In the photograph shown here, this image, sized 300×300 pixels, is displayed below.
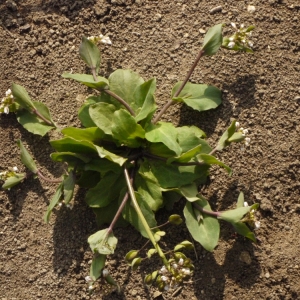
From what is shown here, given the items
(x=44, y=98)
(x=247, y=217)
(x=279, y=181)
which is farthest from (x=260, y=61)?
(x=44, y=98)

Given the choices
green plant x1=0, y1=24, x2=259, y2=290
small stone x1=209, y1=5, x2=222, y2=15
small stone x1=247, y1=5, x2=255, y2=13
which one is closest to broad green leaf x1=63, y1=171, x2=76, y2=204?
green plant x1=0, y1=24, x2=259, y2=290

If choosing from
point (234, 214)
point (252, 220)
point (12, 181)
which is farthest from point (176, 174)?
point (12, 181)

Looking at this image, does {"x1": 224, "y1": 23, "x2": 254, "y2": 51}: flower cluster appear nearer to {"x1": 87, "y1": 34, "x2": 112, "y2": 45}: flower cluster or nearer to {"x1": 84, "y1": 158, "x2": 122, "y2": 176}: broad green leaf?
{"x1": 87, "y1": 34, "x2": 112, "y2": 45}: flower cluster

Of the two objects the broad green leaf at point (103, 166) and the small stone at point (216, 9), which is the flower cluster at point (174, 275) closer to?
Answer: the broad green leaf at point (103, 166)

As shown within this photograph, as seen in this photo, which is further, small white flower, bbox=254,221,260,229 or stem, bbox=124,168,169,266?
small white flower, bbox=254,221,260,229

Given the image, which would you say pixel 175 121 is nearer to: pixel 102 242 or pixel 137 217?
pixel 137 217

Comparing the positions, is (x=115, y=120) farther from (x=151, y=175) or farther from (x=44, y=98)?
(x=44, y=98)
